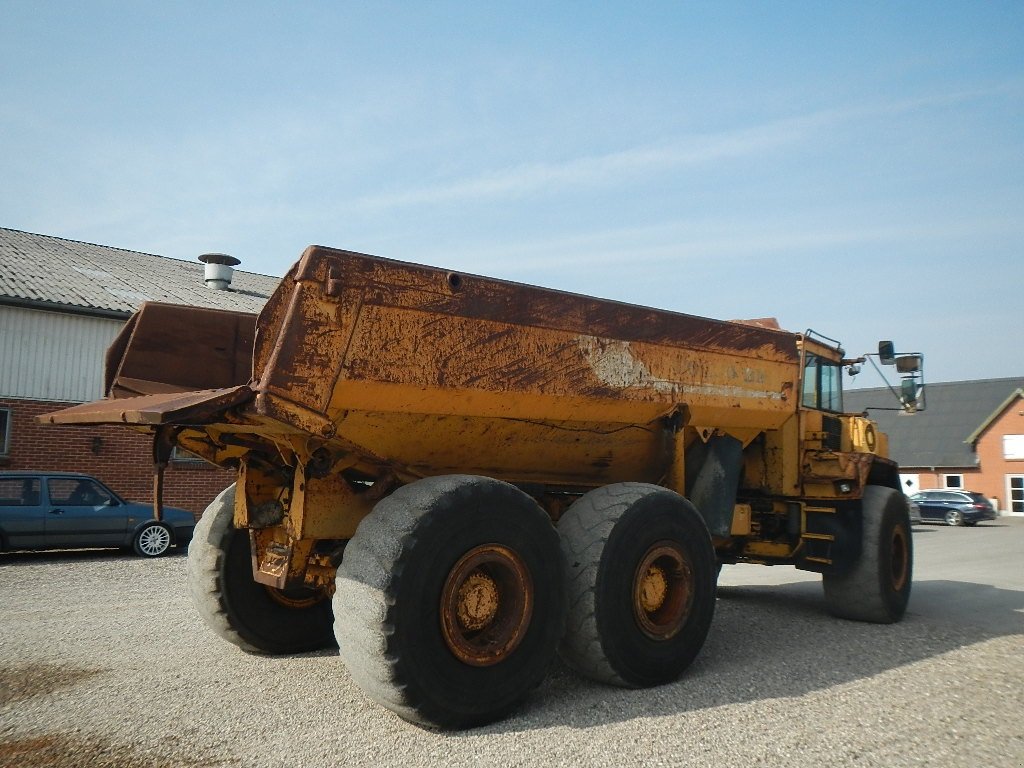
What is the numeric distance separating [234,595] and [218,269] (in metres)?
17.7

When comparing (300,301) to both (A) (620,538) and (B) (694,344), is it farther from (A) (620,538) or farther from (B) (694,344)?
(B) (694,344)

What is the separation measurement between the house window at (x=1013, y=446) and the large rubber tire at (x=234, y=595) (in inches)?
1631

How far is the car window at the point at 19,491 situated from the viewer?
12.6m

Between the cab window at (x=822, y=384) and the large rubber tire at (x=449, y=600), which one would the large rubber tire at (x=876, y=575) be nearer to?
the cab window at (x=822, y=384)

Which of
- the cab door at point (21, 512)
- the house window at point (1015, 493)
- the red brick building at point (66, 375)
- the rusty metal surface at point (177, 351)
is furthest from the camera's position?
the house window at point (1015, 493)

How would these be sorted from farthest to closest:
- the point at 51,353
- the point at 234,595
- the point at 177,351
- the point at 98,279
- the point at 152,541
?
the point at 98,279 → the point at 51,353 → the point at 152,541 → the point at 234,595 → the point at 177,351

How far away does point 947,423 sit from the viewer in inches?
1686

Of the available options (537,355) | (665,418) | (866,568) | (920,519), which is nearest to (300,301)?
(537,355)

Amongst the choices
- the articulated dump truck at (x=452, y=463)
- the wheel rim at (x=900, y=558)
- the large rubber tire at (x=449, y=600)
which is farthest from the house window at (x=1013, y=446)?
the large rubber tire at (x=449, y=600)

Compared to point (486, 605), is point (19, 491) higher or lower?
lower

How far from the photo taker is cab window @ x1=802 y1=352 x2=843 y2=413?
8.18 metres

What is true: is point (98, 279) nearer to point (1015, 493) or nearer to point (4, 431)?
point (4, 431)

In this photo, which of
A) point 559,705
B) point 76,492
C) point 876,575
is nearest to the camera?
point 559,705

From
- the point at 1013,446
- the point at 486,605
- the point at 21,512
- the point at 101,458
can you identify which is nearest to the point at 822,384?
the point at 486,605
